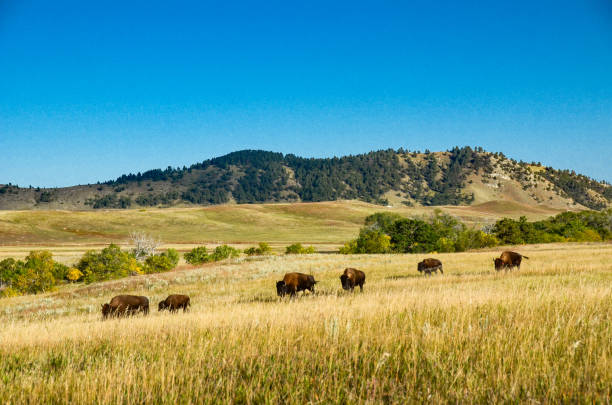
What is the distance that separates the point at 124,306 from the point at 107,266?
4604cm

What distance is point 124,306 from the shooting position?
51.8 feet

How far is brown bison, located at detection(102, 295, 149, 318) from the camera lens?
1530 cm

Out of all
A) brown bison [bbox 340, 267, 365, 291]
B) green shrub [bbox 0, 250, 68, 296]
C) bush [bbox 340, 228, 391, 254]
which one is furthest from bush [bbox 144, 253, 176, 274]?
brown bison [bbox 340, 267, 365, 291]

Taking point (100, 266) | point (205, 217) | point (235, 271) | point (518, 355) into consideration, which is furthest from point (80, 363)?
point (205, 217)

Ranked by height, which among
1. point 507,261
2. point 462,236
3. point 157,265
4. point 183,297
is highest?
point 507,261

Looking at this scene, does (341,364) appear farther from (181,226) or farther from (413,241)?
(181,226)

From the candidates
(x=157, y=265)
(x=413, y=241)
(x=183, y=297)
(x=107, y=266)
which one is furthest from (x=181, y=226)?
(x=183, y=297)

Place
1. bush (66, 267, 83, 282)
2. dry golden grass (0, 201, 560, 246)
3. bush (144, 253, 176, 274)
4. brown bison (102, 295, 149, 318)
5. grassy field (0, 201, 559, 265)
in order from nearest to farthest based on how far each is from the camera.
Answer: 1. brown bison (102, 295, 149, 318)
2. bush (66, 267, 83, 282)
3. bush (144, 253, 176, 274)
4. grassy field (0, 201, 559, 265)
5. dry golden grass (0, 201, 560, 246)

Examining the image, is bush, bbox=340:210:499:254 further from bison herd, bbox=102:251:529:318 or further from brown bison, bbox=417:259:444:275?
bison herd, bbox=102:251:529:318

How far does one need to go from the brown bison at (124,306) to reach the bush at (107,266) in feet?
140

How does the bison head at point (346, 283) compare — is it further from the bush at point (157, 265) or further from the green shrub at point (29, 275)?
the bush at point (157, 265)

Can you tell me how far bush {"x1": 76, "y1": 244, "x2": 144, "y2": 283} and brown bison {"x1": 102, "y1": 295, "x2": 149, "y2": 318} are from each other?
42.6m

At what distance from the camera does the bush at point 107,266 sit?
5619cm

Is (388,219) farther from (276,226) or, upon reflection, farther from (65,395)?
(65,395)
